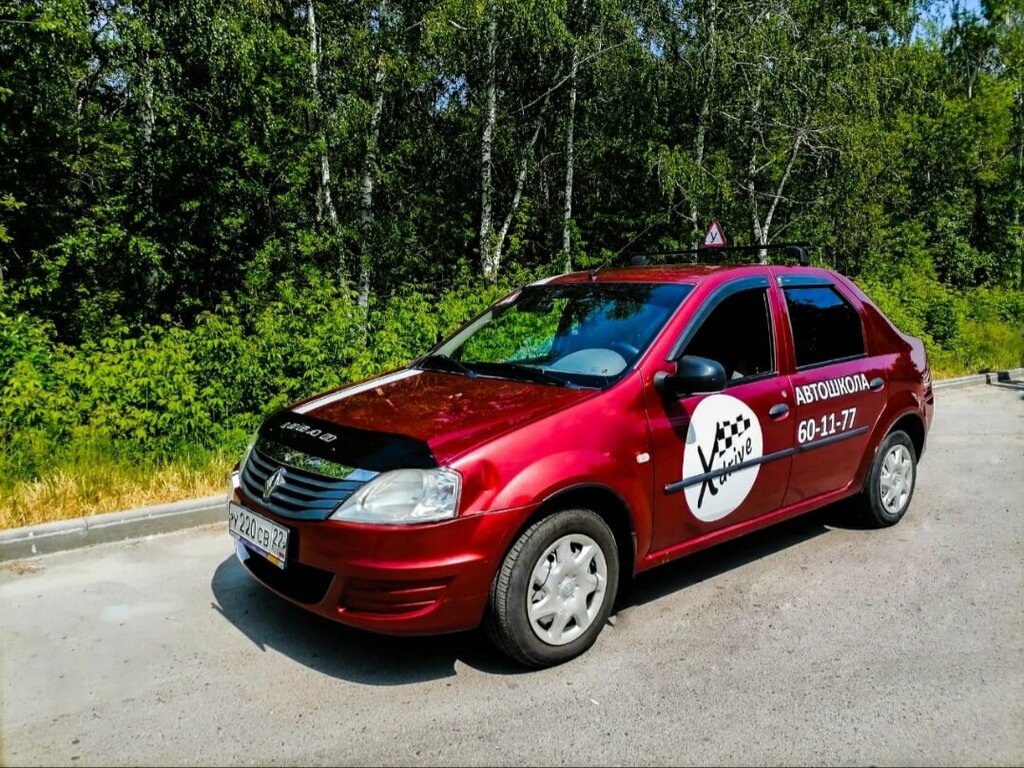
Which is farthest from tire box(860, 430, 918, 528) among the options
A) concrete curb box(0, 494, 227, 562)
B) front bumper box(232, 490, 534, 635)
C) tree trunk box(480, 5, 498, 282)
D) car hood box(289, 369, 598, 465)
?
tree trunk box(480, 5, 498, 282)

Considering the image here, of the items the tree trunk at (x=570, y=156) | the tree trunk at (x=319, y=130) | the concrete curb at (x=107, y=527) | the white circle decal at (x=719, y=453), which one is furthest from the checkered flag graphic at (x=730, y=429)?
the tree trunk at (x=570, y=156)

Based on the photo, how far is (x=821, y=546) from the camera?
520 cm

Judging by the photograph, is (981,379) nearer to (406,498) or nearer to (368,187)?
(368,187)

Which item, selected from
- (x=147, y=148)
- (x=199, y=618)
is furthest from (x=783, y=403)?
(x=147, y=148)

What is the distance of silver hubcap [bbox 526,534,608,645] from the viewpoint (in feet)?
11.3

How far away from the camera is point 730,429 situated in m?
4.19

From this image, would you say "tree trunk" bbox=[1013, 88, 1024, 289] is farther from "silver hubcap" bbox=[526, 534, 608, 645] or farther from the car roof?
"silver hubcap" bbox=[526, 534, 608, 645]

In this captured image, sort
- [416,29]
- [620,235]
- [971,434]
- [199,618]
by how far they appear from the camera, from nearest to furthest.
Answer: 1. [199,618]
2. [971,434]
3. [416,29]
4. [620,235]

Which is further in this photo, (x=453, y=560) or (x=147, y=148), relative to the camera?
(x=147, y=148)

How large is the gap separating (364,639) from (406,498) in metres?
1.02

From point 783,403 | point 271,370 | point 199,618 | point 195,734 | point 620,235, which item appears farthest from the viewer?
point 620,235

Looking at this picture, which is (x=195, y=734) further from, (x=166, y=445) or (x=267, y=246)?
(x=267, y=246)

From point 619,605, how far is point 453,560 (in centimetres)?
141

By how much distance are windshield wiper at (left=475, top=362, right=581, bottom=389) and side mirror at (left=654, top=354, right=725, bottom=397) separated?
1.40 feet
